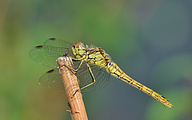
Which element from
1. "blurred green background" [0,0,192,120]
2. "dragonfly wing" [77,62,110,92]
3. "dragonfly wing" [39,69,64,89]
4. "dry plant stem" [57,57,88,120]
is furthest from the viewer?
"blurred green background" [0,0,192,120]

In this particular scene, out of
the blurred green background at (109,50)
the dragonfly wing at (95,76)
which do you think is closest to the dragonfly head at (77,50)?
the dragonfly wing at (95,76)

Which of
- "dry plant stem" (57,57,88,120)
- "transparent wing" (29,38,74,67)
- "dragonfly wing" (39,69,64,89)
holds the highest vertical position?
"transparent wing" (29,38,74,67)

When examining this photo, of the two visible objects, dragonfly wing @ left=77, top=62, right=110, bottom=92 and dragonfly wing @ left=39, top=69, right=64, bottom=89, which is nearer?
dragonfly wing @ left=39, top=69, right=64, bottom=89

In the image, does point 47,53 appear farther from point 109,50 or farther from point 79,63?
point 109,50

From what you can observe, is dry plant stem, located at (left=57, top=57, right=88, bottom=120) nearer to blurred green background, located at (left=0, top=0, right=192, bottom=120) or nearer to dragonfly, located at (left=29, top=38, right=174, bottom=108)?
dragonfly, located at (left=29, top=38, right=174, bottom=108)

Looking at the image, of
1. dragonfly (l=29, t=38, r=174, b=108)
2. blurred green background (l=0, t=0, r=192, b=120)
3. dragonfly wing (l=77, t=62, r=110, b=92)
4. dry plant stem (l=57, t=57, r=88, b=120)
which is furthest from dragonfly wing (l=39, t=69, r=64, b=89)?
blurred green background (l=0, t=0, r=192, b=120)

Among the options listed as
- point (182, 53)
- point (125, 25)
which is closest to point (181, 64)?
point (182, 53)

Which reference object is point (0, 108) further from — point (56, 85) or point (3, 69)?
point (56, 85)

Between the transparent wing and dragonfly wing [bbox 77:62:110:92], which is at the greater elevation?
the transparent wing

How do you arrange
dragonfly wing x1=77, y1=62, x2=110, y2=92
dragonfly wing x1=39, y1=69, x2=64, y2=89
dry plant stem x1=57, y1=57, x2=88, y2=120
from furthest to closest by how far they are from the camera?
dragonfly wing x1=77, y1=62, x2=110, y2=92 < dragonfly wing x1=39, y1=69, x2=64, y2=89 < dry plant stem x1=57, y1=57, x2=88, y2=120
